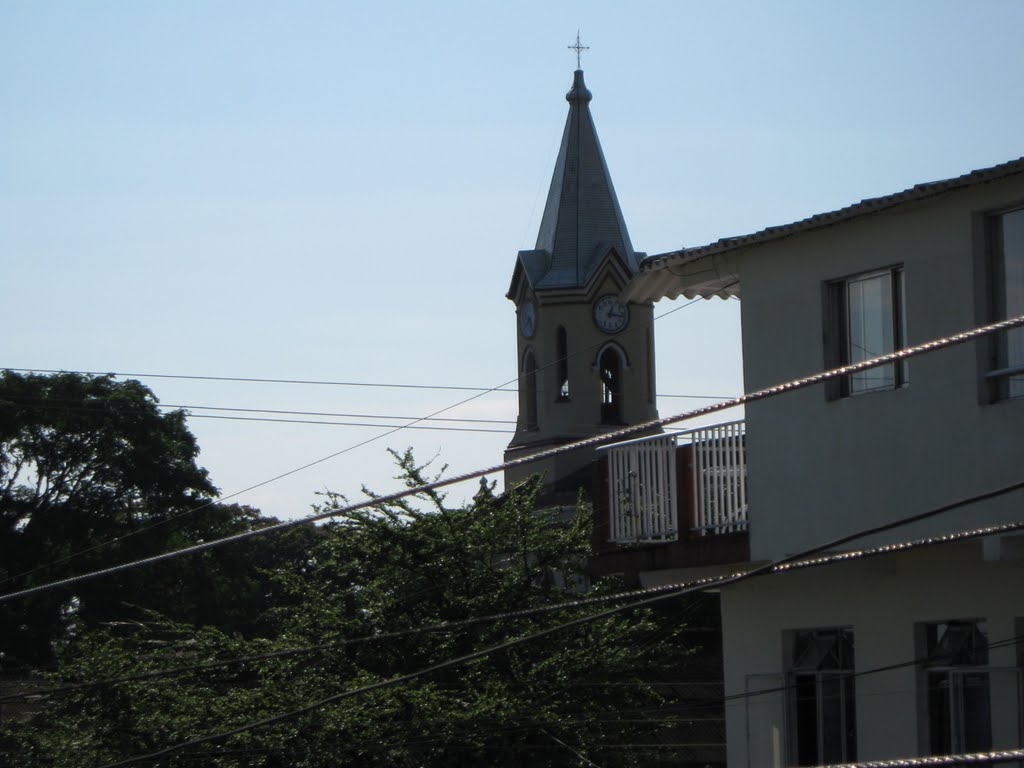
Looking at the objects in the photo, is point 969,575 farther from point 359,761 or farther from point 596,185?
point 596,185

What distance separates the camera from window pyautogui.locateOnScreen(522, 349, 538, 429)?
5350 cm

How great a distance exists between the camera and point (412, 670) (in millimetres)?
22797

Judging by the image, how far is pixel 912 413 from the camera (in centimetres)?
1362

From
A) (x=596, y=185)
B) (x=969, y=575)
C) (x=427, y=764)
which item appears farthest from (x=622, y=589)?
(x=596, y=185)

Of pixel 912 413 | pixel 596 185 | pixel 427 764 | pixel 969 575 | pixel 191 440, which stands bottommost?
pixel 427 764

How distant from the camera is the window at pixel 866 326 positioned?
46.5 ft

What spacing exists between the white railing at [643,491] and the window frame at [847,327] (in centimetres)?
180

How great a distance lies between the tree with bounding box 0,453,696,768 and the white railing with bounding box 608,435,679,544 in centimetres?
466

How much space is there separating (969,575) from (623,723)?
9775mm

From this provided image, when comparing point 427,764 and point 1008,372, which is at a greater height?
point 1008,372

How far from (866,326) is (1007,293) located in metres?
1.56

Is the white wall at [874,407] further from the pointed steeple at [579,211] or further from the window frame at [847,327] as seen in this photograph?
Result: the pointed steeple at [579,211]

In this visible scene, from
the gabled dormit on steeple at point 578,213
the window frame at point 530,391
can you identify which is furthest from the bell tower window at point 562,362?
the gabled dormit on steeple at point 578,213

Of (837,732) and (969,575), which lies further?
(837,732)
